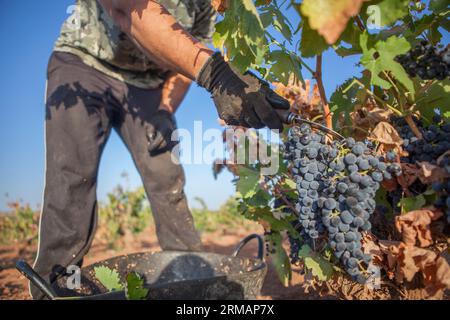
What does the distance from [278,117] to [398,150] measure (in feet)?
1.60

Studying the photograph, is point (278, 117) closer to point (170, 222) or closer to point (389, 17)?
point (389, 17)

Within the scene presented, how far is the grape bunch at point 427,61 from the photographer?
1.44m

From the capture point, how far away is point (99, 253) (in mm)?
5941

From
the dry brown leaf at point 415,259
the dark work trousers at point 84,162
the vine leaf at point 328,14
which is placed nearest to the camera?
the vine leaf at point 328,14

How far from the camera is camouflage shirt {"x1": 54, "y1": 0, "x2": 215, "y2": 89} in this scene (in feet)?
8.65

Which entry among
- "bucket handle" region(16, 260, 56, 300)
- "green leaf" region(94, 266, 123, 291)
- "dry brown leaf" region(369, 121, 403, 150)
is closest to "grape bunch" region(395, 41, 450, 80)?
"dry brown leaf" region(369, 121, 403, 150)

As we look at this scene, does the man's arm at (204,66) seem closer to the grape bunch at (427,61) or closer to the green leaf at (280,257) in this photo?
the grape bunch at (427,61)

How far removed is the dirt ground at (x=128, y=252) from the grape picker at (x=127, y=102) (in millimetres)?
903

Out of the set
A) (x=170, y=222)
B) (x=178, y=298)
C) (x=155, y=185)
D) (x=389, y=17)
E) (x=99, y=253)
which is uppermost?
(x=389, y=17)

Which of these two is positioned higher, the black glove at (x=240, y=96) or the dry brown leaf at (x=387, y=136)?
the black glove at (x=240, y=96)

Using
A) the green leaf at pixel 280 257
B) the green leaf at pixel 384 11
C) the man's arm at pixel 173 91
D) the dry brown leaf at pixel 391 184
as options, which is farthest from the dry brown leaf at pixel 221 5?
the man's arm at pixel 173 91

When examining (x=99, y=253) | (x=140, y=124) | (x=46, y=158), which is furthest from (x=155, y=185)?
(x=99, y=253)

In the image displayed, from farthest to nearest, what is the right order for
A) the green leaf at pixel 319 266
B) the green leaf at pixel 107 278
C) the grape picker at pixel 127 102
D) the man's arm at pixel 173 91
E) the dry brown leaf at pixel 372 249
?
the man's arm at pixel 173 91 → the green leaf at pixel 107 278 → the grape picker at pixel 127 102 → the green leaf at pixel 319 266 → the dry brown leaf at pixel 372 249
